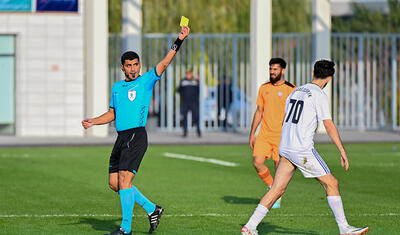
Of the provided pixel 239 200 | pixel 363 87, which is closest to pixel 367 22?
pixel 363 87

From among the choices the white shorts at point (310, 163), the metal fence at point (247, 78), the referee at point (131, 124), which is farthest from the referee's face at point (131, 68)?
the metal fence at point (247, 78)

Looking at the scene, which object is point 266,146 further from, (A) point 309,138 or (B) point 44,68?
(B) point 44,68

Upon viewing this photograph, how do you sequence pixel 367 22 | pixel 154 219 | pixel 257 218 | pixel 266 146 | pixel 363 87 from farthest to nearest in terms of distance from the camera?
pixel 367 22
pixel 363 87
pixel 266 146
pixel 154 219
pixel 257 218

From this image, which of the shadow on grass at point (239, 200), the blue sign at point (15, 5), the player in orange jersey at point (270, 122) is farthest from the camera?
the blue sign at point (15, 5)

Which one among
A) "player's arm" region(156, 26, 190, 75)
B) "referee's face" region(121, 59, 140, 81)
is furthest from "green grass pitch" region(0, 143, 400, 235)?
"player's arm" region(156, 26, 190, 75)

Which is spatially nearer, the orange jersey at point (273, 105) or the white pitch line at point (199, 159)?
the orange jersey at point (273, 105)

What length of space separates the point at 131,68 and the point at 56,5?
1773cm

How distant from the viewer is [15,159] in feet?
61.6

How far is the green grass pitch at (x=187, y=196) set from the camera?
32.1ft

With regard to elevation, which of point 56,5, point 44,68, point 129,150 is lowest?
point 129,150

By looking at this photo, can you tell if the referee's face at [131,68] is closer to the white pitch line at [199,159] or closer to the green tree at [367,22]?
the white pitch line at [199,159]

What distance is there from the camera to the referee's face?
8.91 m

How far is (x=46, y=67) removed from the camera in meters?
26.3

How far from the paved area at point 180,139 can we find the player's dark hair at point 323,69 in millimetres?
14914
